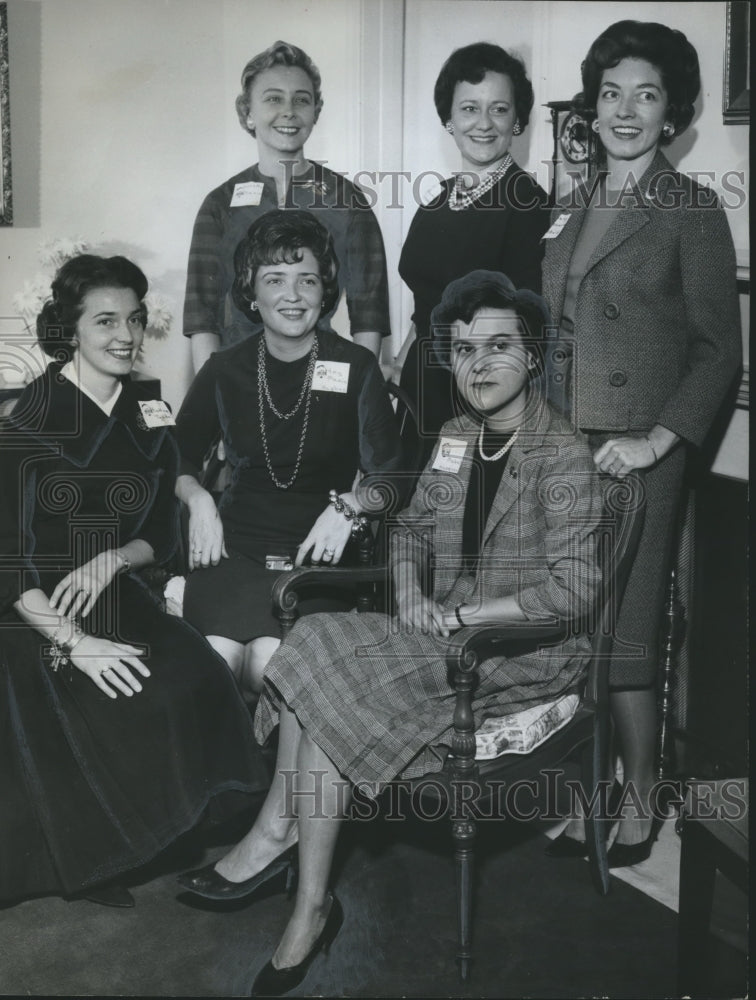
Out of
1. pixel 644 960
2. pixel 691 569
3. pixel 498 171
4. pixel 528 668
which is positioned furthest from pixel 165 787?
pixel 498 171

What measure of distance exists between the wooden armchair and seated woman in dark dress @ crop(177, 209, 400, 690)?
0.48ft

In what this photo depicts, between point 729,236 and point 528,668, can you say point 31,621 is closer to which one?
point 528,668

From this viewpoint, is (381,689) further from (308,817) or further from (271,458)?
(271,458)

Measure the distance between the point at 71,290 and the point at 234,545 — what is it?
747 millimetres

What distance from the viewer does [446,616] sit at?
256 cm

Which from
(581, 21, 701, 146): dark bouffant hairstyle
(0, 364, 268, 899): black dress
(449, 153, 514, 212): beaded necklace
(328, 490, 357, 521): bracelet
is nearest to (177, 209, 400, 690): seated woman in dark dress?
(328, 490, 357, 521): bracelet

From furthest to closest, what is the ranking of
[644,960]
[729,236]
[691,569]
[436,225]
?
[691,569] < [436,225] < [729,236] < [644,960]

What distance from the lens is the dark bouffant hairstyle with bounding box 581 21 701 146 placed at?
2486 mm

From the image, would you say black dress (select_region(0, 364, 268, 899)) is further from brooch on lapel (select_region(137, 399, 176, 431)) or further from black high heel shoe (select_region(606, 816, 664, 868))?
black high heel shoe (select_region(606, 816, 664, 868))

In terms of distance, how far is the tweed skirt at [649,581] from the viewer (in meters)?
2.67

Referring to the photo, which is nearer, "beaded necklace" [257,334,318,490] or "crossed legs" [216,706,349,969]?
"crossed legs" [216,706,349,969]

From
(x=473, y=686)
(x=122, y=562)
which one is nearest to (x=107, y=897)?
(x=122, y=562)

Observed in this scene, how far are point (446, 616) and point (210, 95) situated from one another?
140cm

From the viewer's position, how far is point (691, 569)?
115 inches
